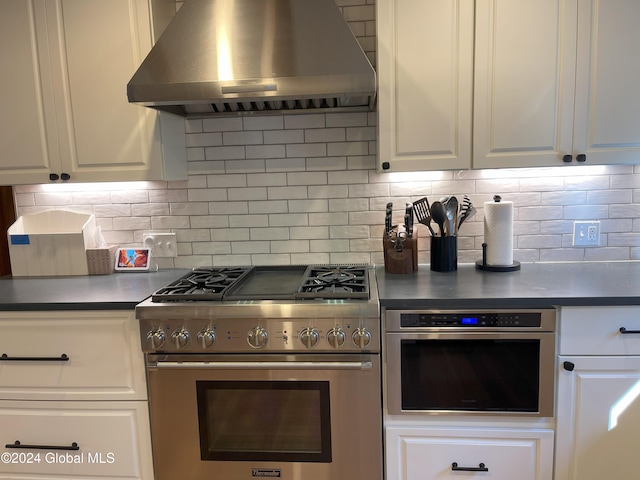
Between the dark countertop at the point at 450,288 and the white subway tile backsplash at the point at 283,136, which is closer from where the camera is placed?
the dark countertop at the point at 450,288

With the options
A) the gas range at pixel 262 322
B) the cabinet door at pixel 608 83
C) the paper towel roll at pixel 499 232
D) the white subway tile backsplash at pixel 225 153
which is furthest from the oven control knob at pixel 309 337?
the cabinet door at pixel 608 83

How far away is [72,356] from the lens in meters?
1.82

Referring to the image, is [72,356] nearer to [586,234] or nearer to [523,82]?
[523,82]

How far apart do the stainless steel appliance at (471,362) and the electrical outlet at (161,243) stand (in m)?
1.27

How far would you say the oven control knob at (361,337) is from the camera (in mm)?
1645

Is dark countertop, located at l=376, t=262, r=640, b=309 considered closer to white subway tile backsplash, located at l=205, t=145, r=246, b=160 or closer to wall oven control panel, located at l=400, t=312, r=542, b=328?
wall oven control panel, located at l=400, t=312, r=542, b=328

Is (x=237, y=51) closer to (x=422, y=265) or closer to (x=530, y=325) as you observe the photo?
(x=422, y=265)

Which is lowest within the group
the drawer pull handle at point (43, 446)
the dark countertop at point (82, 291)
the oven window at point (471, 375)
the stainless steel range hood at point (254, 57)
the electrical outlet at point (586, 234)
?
the drawer pull handle at point (43, 446)

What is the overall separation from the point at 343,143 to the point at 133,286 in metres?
1.21

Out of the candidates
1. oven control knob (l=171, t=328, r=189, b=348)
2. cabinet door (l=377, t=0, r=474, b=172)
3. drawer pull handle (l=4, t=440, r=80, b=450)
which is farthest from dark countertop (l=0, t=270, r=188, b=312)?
cabinet door (l=377, t=0, r=474, b=172)

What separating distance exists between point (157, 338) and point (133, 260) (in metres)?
0.75

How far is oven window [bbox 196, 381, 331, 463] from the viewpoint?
1.72 metres

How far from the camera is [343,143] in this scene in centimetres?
226

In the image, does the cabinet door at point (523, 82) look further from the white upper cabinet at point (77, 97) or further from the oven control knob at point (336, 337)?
the white upper cabinet at point (77, 97)
